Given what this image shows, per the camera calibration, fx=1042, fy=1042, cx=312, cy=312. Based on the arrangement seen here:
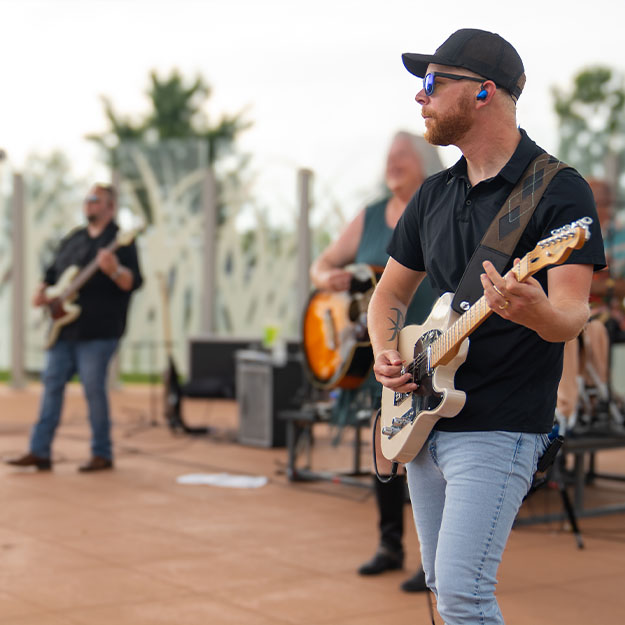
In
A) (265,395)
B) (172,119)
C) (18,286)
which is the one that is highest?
(172,119)

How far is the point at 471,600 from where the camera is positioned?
244 centimetres

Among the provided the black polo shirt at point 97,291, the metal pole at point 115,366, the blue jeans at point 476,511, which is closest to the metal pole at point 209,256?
the metal pole at point 115,366

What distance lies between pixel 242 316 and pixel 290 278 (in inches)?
37.8

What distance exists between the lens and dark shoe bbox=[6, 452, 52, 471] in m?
7.45

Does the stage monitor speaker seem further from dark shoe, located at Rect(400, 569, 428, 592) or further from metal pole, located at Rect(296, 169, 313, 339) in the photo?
dark shoe, located at Rect(400, 569, 428, 592)

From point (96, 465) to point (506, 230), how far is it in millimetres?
5622

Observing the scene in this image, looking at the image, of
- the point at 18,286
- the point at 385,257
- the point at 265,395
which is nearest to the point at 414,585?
the point at 385,257

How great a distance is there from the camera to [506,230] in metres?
2.52

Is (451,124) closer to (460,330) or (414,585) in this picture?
(460,330)

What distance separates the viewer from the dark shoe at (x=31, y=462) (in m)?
7.45

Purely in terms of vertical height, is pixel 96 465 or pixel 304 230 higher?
pixel 304 230

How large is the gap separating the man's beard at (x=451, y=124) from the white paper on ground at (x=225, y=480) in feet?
15.4

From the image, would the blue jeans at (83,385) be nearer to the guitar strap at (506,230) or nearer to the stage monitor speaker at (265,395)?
the stage monitor speaker at (265,395)

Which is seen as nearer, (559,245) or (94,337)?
(559,245)
